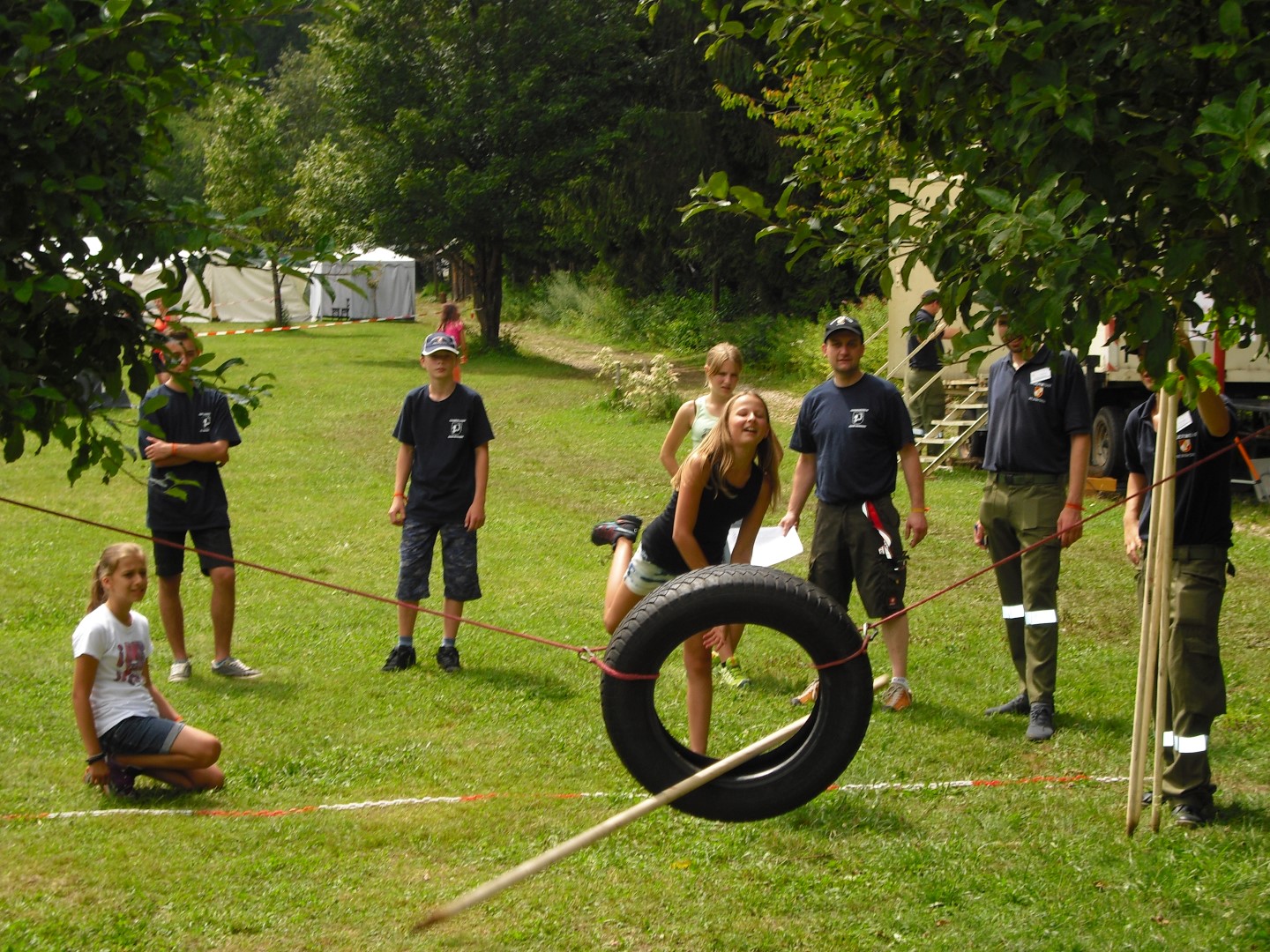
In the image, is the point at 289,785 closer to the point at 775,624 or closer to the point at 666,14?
the point at 775,624

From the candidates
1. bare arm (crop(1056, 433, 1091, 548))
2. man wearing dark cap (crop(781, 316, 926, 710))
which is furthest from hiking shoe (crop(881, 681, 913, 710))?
bare arm (crop(1056, 433, 1091, 548))

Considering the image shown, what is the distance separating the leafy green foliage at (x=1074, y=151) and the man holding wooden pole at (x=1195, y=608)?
1.32 meters

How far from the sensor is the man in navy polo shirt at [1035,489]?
6.40m

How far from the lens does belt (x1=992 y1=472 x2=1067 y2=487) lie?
6500 millimetres

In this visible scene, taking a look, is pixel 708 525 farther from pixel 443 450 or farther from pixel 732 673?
A: pixel 443 450

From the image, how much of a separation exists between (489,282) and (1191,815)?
2649cm

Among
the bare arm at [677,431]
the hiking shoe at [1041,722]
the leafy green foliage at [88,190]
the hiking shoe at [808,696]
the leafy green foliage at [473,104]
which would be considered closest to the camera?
the leafy green foliage at [88,190]

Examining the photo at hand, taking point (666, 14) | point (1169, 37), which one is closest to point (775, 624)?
point (1169, 37)

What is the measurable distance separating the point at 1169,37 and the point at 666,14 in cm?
2595

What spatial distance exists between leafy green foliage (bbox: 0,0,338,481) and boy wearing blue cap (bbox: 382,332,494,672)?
3489 mm

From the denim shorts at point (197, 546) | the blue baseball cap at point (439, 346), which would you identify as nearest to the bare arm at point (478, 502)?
the blue baseball cap at point (439, 346)

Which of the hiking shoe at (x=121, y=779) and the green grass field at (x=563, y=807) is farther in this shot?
the hiking shoe at (x=121, y=779)

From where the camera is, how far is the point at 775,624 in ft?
13.3

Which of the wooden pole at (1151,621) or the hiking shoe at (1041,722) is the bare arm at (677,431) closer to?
the hiking shoe at (1041,722)
